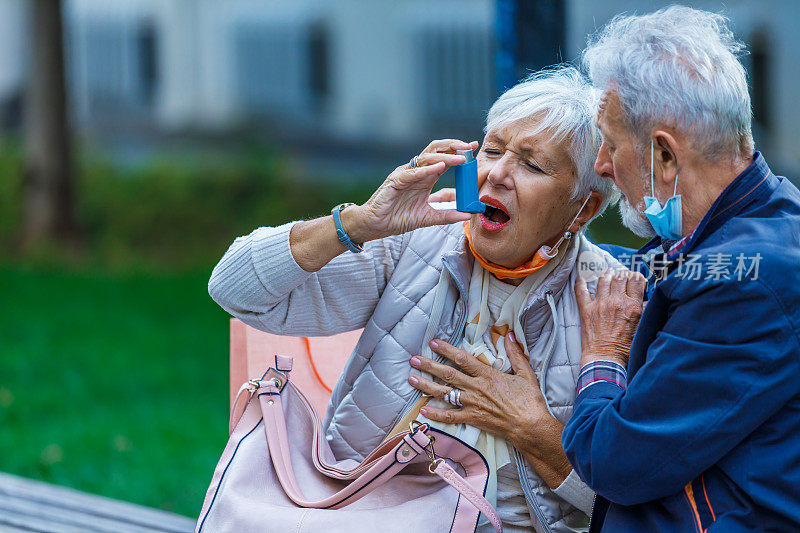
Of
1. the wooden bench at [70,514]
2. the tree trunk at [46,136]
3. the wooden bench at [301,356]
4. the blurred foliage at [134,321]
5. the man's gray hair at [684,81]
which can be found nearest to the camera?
the man's gray hair at [684,81]

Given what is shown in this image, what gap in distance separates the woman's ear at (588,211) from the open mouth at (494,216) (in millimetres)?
205

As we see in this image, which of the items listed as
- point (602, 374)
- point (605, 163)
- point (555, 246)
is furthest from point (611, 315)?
point (605, 163)

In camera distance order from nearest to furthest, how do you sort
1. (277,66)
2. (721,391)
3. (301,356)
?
(721,391)
(301,356)
(277,66)

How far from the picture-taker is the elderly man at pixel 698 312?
1957mm

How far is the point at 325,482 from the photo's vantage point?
260cm

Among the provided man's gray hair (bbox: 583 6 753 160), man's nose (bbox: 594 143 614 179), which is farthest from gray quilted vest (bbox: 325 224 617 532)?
man's gray hair (bbox: 583 6 753 160)

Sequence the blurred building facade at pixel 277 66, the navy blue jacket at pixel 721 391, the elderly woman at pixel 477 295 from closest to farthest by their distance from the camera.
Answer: the navy blue jacket at pixel 721 391
the elderly woman at pixel 477 295
the blurred building facade at pixel 277 66

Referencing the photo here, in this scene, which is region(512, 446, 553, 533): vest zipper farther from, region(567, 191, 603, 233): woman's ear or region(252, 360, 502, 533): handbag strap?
region(567, 191, 603, 233): woman's ear

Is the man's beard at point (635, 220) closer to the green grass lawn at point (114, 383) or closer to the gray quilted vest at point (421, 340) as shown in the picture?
the gray quilted vest at point (421, 340)

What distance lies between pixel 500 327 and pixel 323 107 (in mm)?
16368

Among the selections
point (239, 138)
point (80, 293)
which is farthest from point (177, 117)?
point (80, 293)

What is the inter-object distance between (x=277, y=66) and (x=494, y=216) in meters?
16.8

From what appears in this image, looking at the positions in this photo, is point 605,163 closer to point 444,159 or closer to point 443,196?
point 444,159

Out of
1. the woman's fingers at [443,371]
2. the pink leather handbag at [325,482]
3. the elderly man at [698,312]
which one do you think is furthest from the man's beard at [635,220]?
the pink leather handbag at [325,482]
